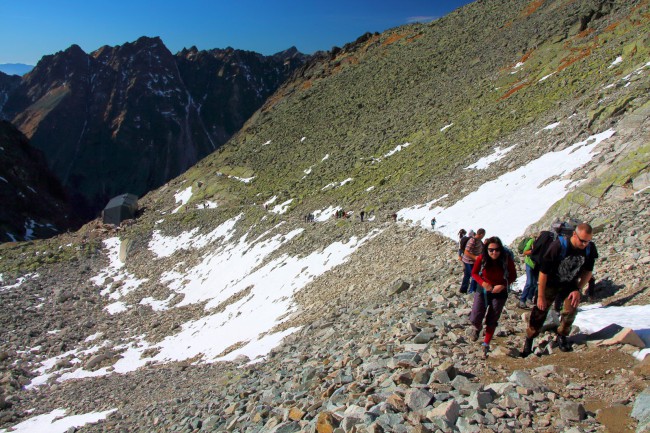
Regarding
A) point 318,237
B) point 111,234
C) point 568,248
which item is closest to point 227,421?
point 568,248

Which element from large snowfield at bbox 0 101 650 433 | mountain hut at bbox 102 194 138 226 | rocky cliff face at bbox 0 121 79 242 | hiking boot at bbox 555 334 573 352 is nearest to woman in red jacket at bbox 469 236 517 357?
hiking boot at bbox 555 334 573 352

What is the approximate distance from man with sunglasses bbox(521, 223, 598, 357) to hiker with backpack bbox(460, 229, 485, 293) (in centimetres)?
162

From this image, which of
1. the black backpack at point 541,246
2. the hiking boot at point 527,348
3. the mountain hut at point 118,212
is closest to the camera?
the black backpack at point 541,246

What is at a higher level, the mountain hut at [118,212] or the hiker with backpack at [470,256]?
the mountain hut at [118,212]

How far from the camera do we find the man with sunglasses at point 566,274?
20.0 feet

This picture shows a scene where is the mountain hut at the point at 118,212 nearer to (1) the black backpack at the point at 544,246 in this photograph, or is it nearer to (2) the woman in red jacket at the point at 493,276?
(2) the woman in red jacket at the point at 493,276

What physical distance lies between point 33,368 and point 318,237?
17.3 metres

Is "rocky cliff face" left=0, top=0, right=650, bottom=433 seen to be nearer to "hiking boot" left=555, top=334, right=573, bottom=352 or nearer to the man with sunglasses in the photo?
"hiking boot" left=555, top=334, right=573, bottom=352

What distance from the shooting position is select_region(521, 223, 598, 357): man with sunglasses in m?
6.09

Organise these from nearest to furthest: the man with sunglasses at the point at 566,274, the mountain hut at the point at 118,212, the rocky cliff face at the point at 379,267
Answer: the man with sunglasses at the point at 566,274
the rocky cliff face at the point at 379,267
the mountain hut at the point at 118,212

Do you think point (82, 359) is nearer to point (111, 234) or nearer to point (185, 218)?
point (185, 218)

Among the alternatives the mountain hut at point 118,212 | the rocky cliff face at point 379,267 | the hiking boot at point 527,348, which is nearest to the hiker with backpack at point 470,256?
the rocky cliff face at point 379,267

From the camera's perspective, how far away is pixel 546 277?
6.28 meters

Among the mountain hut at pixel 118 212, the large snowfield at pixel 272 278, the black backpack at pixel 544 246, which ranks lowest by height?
the large snowfield at pixel 272 278
